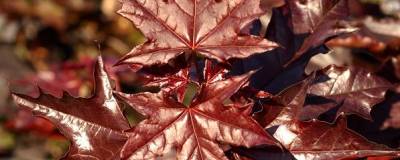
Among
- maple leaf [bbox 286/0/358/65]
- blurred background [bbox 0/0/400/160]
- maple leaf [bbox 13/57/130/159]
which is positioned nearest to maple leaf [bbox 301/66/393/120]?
maple leaf [bbox 286/0/358/65]

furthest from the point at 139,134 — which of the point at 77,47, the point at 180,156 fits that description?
the point at 77,47

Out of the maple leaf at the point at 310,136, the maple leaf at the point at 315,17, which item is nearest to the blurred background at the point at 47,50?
the maple leaf at the point at 315,17

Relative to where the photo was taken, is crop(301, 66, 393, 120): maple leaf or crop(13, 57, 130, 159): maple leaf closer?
crop(13, 57, 130, 159): maple leaf

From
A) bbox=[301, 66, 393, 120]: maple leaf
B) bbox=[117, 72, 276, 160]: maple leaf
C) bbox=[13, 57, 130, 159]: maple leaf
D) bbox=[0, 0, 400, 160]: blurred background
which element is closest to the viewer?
bbox=[117, 72, 276, 160]: maple leaf

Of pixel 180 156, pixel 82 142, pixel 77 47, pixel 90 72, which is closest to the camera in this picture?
pixel 180 156

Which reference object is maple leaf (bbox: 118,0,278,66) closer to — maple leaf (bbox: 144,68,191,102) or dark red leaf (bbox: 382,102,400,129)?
maple leaf (bbox: 144,68,191,102)

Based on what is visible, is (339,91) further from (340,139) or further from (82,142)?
(82,142)
